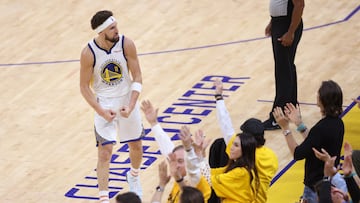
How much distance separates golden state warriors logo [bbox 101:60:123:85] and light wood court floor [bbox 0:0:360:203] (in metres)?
1.35

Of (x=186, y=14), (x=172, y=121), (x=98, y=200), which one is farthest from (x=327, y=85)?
(x=186, y=14)

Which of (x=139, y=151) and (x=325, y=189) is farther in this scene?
(x=139, y=151)

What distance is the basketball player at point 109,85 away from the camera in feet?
33.1

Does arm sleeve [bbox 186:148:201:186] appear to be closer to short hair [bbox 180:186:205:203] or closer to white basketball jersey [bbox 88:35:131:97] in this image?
short hair [bbox 180:186:205:203]

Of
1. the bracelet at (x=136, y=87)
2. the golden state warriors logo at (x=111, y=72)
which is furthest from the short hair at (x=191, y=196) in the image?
the golden state warriors logo at (x=111, y=72)

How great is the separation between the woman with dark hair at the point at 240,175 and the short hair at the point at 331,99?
2.25 feet

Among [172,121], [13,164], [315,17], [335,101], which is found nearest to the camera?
[335,101]

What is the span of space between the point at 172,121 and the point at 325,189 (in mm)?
5115

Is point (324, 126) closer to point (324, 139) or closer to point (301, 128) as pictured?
point (324, 139)

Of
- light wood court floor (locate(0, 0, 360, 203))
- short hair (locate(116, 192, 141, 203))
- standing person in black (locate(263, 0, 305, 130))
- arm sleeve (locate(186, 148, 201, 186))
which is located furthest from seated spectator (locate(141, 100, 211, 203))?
standing person in black (locate(263, 0, 305, 130))

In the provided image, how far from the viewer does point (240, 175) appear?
8.40 meters

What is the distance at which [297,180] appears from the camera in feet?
34.9

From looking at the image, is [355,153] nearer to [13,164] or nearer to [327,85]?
[327,85]

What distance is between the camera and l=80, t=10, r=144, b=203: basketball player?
33.1ft
